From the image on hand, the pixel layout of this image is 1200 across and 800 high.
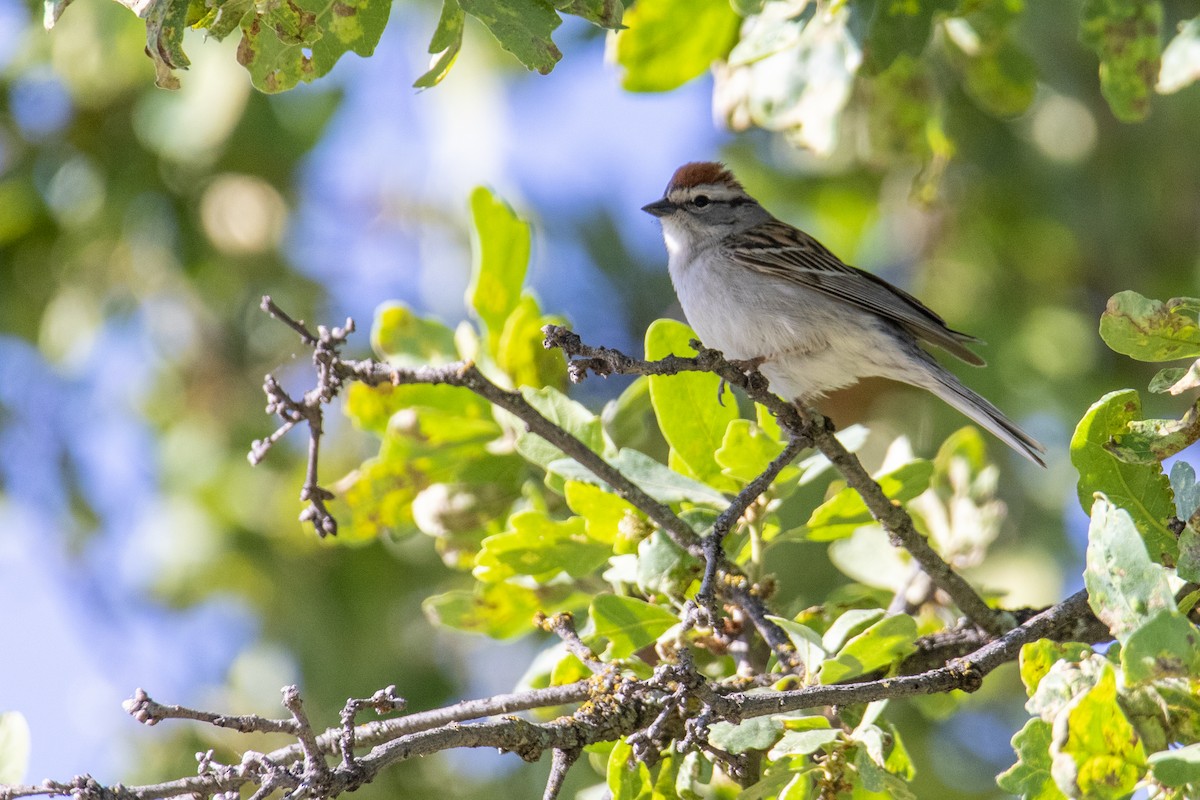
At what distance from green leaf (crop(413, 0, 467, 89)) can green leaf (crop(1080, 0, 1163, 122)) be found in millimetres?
1493

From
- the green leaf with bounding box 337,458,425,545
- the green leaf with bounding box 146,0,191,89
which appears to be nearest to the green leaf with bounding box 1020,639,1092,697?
the green leaf with bounding box 337,458,425,545

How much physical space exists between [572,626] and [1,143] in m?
3.68

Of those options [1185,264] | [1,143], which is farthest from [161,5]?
[1185,264]

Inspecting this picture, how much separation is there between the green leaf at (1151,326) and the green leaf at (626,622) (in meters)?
0.94

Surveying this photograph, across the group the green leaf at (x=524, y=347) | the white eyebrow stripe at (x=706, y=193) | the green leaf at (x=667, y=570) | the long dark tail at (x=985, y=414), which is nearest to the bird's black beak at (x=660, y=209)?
the white eyebrow stripe at (x=706, y=193)

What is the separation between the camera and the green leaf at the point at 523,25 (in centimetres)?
200

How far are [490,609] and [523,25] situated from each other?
122 centimetres

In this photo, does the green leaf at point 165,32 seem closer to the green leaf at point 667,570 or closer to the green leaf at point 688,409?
the green leaf at point 688,409

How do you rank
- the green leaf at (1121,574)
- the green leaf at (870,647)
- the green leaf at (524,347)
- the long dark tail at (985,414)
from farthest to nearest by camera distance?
the long dark tail at (985,414) → the green leaf at (524,347) → the green leaf at (870,647) → the green leaf at (1121,574)

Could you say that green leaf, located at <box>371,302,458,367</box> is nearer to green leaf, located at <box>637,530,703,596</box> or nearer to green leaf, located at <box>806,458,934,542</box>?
green leaf, located at <box>637,530,703,596</box>

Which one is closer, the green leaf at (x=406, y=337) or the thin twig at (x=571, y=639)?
the thin twig at (x=571, y=639)

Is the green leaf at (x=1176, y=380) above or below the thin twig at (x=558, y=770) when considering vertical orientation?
above

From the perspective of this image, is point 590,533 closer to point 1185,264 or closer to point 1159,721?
point 1159,721

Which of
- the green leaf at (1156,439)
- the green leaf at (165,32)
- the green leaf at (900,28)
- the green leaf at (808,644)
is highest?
the green leaf at (900,28)
